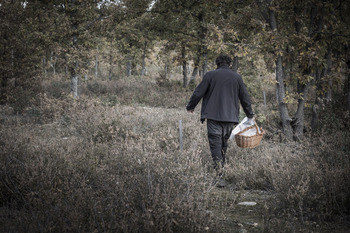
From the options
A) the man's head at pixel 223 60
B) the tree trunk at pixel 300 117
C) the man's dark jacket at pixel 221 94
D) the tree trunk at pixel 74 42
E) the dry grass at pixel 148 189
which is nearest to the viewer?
the dry grass at pixel 148 189

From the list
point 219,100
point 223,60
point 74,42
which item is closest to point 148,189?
point 219,100

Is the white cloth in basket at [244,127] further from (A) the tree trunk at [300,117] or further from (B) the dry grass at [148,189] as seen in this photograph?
(A) the tree trunk at [300,117]

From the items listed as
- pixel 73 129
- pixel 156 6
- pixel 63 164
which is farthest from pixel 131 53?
pixel 63 164

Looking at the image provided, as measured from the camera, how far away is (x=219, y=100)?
16.0 ft

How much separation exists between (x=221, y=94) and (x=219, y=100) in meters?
0.11

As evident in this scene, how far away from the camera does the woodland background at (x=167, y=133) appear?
9.83ft

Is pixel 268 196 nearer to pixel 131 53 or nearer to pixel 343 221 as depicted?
pixel 343 221

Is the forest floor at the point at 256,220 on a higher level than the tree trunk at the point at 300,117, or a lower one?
lower

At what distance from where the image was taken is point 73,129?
7.91m

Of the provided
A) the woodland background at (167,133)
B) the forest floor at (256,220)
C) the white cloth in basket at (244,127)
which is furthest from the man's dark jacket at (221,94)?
the forest floor at (256,220)

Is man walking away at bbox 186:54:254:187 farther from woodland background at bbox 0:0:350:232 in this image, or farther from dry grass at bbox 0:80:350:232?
dry grass at bbox 0:80:350:232

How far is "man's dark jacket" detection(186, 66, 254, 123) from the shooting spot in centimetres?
486

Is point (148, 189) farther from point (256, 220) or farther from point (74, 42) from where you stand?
point (74, 42)

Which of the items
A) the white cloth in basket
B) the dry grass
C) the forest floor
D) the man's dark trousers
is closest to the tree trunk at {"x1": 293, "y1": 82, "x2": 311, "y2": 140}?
the dry grass
